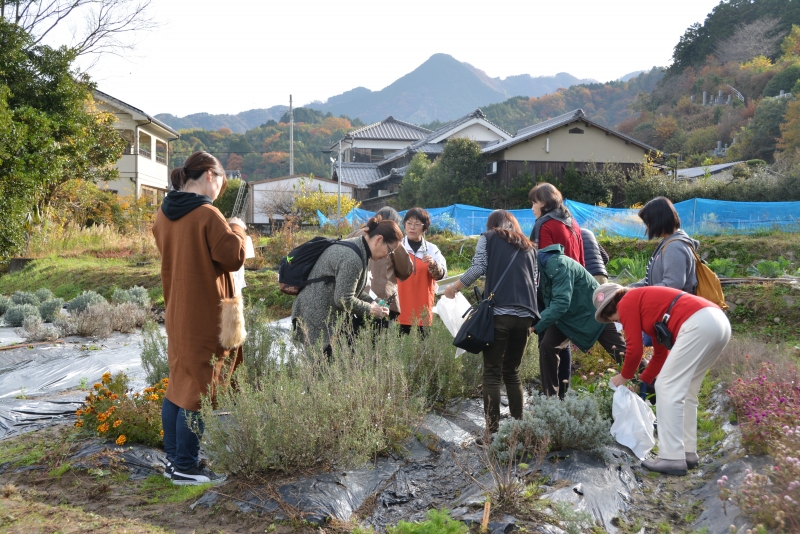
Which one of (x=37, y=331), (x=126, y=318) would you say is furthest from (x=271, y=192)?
(x=37, y=331)

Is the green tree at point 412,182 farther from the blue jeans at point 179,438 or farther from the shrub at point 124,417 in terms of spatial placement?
the blue jeans at point 179,438

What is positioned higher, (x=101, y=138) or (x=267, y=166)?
(x=267, y=166)

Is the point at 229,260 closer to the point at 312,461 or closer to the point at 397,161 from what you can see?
the point at 312,461

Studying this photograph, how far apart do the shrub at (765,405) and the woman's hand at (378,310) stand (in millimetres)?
2351

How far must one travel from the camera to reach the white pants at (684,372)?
3461 mm

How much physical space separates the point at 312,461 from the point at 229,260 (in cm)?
117

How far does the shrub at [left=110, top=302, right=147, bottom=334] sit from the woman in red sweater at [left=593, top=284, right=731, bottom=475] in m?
6.75

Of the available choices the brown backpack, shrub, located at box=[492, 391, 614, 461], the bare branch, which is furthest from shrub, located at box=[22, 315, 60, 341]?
the bare branch

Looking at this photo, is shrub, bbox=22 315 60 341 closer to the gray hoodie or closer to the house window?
the gray hoodie

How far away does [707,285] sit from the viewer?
4.28 meters

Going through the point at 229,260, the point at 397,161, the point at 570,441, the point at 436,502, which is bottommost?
the point at 436,502

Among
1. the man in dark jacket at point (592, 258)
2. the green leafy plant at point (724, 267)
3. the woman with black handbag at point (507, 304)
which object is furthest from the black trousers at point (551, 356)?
the green leafy plant at point (724, 267)

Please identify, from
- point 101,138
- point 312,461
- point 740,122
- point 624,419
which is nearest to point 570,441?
point 624,419

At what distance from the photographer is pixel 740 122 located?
40531 mm
